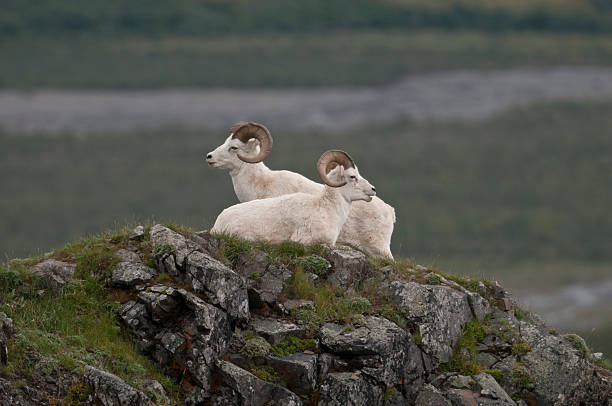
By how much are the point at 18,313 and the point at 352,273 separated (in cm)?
644

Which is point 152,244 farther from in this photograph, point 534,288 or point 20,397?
point 534,288

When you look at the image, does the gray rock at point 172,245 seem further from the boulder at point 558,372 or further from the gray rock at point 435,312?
the boulder at point 558,372

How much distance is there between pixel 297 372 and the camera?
67.4 feet

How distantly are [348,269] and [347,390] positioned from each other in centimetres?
322

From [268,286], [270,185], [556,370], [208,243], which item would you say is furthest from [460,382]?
[270,185]

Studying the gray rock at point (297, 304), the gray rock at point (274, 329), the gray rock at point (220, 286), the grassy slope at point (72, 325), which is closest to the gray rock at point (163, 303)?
the gray rock at point (220, 286)

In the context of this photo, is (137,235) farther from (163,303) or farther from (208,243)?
(163,303)

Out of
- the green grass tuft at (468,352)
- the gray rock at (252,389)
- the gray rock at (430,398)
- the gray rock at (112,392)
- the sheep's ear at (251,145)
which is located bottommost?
the gray rock at (112,392)

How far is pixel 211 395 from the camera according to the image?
20125mm

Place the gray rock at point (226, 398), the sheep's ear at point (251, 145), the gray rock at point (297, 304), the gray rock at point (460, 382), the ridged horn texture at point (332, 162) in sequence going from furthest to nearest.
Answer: the sheep's ear at point (251, 145) < the ridged horn texture at point (332, 162) < the gray rock at point (297, 304) < the gray rock at point (460, 382) < the gray rock at point (226, 398)

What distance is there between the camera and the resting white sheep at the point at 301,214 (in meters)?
23.8

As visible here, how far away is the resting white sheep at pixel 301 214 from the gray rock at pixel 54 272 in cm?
321

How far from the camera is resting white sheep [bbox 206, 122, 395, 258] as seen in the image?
84.0ft

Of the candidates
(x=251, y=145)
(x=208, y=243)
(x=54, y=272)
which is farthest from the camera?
(x=251, y=145)
